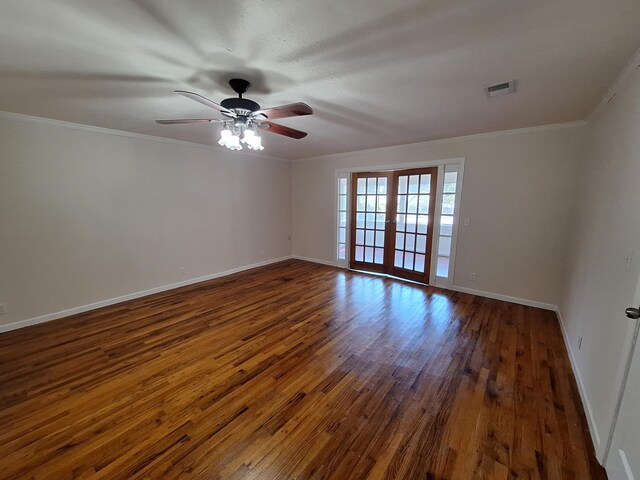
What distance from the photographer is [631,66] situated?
167 centimetres

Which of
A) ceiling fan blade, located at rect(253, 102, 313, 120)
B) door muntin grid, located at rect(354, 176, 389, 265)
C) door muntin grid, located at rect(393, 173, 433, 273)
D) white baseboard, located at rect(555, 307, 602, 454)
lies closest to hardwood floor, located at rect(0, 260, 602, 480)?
white baseboard, located at rect(555, 307, 602, 454)

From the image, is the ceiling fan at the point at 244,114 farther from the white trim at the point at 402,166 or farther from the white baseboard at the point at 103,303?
the white baseboard at the point at 103,303

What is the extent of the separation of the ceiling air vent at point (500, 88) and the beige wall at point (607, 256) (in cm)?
66

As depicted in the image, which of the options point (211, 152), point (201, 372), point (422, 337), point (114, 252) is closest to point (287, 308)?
point (201, 372)

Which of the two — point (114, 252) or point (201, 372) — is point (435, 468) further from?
point (114, 252)

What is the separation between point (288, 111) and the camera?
1916 mm

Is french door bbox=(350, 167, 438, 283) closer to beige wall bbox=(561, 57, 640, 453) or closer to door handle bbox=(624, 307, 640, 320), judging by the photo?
beige wall bbox=(561, 57, 640, 453)

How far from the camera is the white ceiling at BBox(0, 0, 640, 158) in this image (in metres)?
1.28

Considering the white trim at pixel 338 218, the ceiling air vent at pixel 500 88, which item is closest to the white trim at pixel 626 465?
the ceiling air vent at pixel 500 88

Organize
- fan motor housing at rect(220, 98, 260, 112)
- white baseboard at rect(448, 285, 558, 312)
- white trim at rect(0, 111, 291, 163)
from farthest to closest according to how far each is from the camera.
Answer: white baseboard at rect(448, 285, 558, 312), white trim at rect(0, 111, 291, 163), fan motor housing at rect(220, 98, 260, 112)

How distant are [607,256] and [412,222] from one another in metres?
2.78

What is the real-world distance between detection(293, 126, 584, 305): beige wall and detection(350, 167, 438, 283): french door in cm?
43

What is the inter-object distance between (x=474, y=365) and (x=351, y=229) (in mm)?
3412

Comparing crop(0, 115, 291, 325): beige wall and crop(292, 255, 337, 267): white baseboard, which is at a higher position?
crop(0, 115, 291, 325): beige wall
